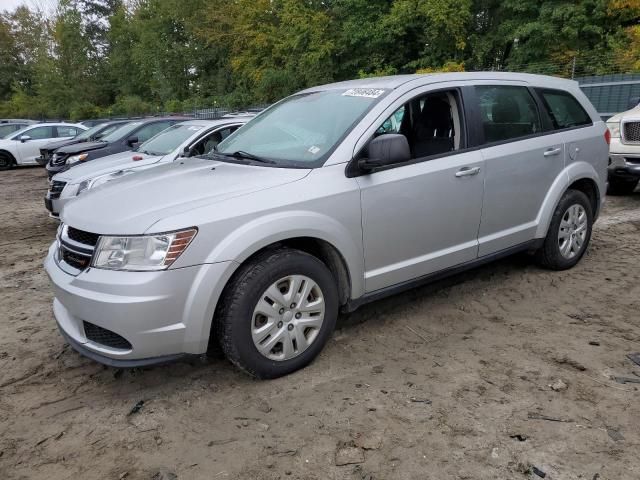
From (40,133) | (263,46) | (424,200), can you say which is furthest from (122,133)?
(263,46)

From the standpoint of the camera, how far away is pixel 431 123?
13.5 feet

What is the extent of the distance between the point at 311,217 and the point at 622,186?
24.2 feet

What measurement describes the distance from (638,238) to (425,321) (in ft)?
11.4

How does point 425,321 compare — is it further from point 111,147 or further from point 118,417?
point 111,147

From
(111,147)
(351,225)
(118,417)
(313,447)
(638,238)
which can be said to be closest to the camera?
(313,447)

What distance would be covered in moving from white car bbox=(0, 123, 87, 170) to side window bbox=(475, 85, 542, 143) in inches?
635

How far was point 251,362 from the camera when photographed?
2.96m

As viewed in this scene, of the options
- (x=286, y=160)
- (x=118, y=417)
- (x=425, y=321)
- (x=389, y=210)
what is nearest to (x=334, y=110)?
(x=286, y=160)

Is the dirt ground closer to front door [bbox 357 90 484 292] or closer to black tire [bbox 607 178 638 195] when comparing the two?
front door [bbox 357 90 484 292]

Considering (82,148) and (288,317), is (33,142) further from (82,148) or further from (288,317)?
(288,317)

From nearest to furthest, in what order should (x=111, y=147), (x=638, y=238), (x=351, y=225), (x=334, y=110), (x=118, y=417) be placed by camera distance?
(x=118, y=417) → (x=351, y=225) → (x=334, y=110) → (x=638, y=238) → (x=111, y=147)

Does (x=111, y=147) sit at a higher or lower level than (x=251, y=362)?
higher

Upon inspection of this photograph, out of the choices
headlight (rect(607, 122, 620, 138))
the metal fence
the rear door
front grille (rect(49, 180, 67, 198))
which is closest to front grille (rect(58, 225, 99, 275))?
the rear door

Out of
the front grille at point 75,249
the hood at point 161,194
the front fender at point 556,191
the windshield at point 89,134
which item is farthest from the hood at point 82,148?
the front fender at point 556,191
